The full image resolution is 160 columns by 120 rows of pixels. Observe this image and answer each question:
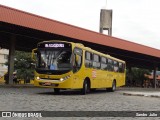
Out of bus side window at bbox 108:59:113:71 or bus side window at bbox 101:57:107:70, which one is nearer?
bus side window at bbox 101:57:107:70

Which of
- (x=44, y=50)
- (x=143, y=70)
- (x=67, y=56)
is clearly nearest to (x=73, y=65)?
(x=67, y=56)

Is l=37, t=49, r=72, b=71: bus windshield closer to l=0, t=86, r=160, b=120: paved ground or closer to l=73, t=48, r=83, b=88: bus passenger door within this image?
l=73, t=48, r=83, b=88: bus passenger door

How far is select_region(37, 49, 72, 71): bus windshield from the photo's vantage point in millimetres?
17875

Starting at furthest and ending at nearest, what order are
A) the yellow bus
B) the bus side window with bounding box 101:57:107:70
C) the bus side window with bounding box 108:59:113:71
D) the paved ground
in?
1. the bus side window with bounding box 108:59:113:71
2. the bus side window with bounding box 101:57:107:70
3. the yellow bus
4. the paved ground

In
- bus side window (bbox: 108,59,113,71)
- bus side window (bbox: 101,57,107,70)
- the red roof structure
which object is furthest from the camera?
the red roof structure

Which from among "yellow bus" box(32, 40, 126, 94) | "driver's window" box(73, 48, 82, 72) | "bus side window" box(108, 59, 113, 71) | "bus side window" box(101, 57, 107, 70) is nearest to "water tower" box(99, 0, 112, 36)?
"bus side window" box(108, 59, 113, 71)

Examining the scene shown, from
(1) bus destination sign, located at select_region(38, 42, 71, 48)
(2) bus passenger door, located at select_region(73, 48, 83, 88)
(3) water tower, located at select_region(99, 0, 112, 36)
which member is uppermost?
(3) water tower, located at select_region(99, 0, 112, 36)

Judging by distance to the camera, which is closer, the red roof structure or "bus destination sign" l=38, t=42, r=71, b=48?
"bus destination sign" l=38, t=42, r=71, b=48

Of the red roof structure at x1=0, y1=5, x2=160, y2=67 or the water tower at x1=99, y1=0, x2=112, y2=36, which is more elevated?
the water tower at x1=99, y1=0, x2=112, y2=36

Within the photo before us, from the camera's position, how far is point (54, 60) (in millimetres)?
17938

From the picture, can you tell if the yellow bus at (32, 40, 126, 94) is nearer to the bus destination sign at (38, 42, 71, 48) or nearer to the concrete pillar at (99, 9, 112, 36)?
the bus destination sign at (38, 42, 71, 48)

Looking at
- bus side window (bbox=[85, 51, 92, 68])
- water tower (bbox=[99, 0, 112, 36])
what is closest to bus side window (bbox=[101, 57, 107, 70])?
bus side window (bbox=[85, 51, 92, 68])

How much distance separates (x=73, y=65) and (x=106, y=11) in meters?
44.3

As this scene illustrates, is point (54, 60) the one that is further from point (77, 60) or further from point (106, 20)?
point (106, 20)
